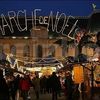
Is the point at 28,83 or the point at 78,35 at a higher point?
the point at 78,35

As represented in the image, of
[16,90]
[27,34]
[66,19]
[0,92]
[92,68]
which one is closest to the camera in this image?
[0,92]

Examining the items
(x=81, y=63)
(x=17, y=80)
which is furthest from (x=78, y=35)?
(x=17, y=80)

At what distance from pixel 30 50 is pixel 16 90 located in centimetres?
6495

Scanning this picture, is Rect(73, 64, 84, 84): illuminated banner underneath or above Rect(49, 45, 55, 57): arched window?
above

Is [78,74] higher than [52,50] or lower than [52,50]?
higher

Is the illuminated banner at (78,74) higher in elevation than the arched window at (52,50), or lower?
higher

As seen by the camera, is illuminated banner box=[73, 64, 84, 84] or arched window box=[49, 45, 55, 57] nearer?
illuminated banner box=[73, 64, 84, 84]

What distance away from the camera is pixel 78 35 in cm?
2400

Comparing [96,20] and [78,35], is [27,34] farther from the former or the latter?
[78,35]

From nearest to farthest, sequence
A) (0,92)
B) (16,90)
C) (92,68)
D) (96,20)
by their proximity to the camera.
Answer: (0,92)
(92,68)
(16,90)
(96,20)

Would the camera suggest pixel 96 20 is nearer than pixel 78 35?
No

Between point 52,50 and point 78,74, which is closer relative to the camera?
point 78,74

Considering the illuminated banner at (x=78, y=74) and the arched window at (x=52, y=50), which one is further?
the arched window at (x=52, y=50)

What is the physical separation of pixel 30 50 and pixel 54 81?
212 ft
